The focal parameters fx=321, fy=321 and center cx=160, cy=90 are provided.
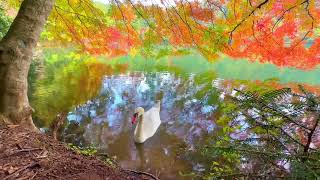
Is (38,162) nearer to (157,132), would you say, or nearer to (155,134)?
(155,134)

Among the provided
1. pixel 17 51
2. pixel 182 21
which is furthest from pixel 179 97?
pixel 17 51

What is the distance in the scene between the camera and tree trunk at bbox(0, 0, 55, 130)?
3969 mm

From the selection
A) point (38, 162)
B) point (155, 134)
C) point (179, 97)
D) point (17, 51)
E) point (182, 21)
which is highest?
point (182, 21)

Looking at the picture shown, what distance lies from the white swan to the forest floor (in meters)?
4.23

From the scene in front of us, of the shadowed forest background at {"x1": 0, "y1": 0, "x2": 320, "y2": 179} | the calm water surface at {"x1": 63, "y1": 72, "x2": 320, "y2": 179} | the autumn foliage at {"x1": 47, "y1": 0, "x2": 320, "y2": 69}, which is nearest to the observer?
the shadowed forest background at {"x1": 0, "y1": 0, "x2": 320, "y2": 179}

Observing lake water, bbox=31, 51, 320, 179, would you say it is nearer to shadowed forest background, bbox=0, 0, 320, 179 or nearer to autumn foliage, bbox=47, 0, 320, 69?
shadowed forest background, bbox=0, 0, 320, 179

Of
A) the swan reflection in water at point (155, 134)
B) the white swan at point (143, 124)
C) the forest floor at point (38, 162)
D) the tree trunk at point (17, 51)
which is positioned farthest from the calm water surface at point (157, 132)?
the tree trunk at point (17, 51)

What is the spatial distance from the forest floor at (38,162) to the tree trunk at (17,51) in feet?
1.45

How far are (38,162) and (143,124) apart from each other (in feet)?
17.3

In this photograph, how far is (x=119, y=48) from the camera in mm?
8281

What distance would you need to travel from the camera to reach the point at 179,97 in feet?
46.1

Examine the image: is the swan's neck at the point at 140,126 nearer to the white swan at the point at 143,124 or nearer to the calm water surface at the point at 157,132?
the white swan at the point at 143,124

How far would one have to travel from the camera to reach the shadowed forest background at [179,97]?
2197 millimetres

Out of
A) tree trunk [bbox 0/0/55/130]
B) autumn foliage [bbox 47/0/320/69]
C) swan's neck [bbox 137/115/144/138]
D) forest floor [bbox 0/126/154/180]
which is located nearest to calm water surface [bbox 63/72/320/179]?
swan's neck [bbox 137/115/144/138]
